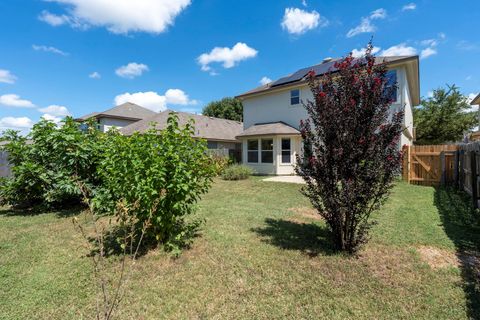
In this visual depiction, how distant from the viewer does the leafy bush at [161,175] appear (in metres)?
3.75

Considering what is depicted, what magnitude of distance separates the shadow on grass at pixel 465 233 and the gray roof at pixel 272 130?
8008 millimetres

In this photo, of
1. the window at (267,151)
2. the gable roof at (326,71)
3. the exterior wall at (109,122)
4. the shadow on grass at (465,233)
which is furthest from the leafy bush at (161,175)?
the exterior wall at (109,122)

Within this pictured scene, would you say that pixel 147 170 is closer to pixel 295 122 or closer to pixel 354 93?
pixel 354 93

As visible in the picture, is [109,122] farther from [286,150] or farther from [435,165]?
[435,165]

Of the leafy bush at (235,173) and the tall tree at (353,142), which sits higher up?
the tall tree at (353,142)

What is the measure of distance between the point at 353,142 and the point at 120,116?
27918mm

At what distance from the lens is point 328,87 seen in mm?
4043

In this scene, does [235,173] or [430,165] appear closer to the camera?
[430,165]

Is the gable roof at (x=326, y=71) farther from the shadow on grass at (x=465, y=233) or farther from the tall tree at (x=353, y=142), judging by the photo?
the tall tree at (x=353, y=142)

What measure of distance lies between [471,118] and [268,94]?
23.1 m

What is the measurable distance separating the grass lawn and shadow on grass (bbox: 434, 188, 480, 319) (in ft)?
0.08

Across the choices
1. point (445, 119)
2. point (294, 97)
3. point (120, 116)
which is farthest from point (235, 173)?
point (445, 119)

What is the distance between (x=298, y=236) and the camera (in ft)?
16.0

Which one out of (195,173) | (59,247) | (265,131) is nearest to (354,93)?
(195,173)
